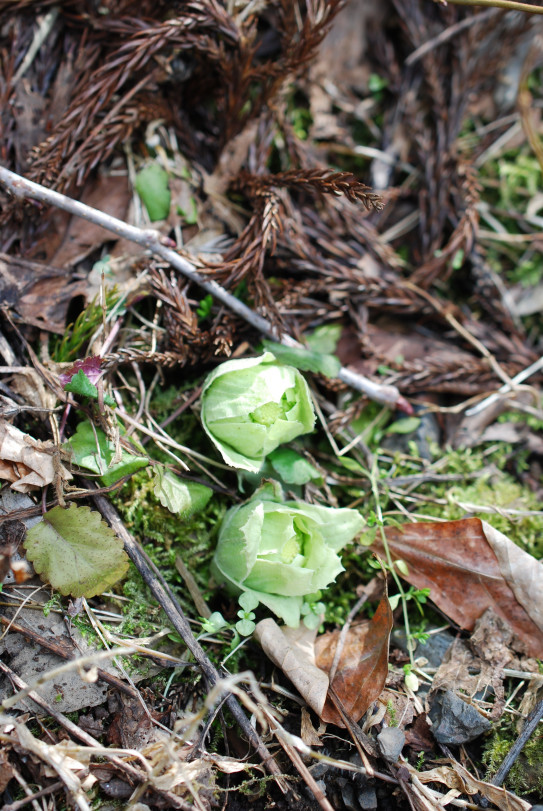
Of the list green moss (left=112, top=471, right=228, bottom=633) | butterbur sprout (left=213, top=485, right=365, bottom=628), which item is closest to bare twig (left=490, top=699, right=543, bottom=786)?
butterbur sprout (left=213, top=485, right=365, bottom=628)

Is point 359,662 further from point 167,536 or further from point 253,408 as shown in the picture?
point 253,408

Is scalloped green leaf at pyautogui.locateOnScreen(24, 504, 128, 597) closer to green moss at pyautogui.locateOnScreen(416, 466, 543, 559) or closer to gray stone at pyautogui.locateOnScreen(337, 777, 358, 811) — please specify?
gray stone at pyautogui.locateOnScreen(337, 777, 358, 811)

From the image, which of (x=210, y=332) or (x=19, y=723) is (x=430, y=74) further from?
(x=19, y=723)

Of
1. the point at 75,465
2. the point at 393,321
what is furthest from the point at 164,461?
the point at 393,321

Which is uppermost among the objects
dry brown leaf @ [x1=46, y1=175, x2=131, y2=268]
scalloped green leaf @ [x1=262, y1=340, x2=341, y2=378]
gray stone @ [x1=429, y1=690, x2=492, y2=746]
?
dry brown leaf @ [x1=46, y1=175, x2=131, y2=268]

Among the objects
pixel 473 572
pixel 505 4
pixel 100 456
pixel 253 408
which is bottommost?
pixel 473 572

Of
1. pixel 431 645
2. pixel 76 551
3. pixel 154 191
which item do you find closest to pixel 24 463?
pixel 76 551
